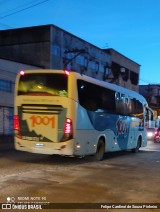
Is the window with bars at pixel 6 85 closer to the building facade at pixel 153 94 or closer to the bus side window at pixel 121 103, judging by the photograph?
the bus side window at pixel 121 103

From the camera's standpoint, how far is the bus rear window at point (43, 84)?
565 inches

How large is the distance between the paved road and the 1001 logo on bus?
1.45 meters

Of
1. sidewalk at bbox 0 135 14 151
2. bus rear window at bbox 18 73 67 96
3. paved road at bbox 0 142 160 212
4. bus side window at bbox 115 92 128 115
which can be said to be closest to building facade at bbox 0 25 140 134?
sidewalk at bbox 0 135 14 151

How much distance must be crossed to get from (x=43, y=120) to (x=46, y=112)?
31cm

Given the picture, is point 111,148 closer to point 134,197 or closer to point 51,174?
point 51,174

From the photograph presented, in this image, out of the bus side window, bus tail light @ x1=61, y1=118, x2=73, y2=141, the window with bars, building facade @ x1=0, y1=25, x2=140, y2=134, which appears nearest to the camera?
bus tail light @ x1=61, y1=118, x2=73, y2=141

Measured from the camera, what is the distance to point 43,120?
47.7 feet

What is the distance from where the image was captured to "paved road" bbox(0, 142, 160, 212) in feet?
28.3

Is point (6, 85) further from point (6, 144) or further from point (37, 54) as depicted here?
point (6, 144)

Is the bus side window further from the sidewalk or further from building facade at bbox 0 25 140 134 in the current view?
building facade at bbox 0 25 140 134

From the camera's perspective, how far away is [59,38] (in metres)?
40.1

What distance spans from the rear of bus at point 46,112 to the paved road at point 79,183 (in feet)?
2.43

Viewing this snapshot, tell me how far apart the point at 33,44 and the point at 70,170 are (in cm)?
2935

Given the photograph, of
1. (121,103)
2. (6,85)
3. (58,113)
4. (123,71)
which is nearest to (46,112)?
(58,113)
